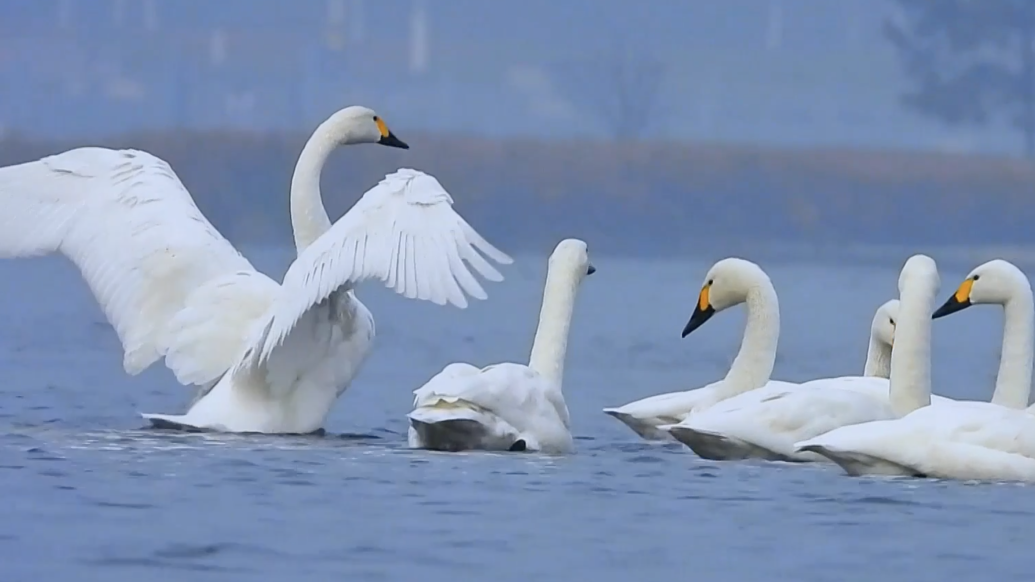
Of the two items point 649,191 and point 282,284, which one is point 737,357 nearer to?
point 282,284

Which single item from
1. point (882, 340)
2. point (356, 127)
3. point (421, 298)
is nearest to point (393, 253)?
point (421, 298)

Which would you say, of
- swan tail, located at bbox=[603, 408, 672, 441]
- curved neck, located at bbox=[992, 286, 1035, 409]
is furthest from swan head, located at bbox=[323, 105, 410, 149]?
curved neck, located at bbox=[992, 286, 1035, 409]

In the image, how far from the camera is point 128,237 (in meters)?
11.9

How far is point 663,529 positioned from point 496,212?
147 ft

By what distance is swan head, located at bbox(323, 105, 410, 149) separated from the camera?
12.7 meters

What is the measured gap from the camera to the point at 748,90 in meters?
74.7

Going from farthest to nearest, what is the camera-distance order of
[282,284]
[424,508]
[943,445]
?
[282,284]
[943,445]
[424,508]

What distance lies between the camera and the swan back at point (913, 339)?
1094cm

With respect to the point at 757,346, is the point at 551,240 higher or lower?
higher

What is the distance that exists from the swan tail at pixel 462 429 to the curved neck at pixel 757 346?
179cm

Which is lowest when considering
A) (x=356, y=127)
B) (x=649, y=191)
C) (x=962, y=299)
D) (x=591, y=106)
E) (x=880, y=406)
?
(x=880, y=406)

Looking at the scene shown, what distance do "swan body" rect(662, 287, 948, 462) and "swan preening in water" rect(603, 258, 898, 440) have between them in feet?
2.92

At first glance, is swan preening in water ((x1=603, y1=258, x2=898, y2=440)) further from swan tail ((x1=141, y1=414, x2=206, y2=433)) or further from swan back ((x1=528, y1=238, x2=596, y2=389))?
swan tail ((x1=141, y1=414, x2=206, y2=433))

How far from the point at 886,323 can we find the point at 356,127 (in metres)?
2.79
